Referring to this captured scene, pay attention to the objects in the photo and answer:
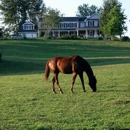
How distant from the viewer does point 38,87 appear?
15297 mm

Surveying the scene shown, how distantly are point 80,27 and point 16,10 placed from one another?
18.1 metres

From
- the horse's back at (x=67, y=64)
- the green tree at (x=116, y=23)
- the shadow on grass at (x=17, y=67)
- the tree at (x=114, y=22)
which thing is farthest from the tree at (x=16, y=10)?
the horse's back at (x=67, y=64)

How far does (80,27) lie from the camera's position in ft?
332

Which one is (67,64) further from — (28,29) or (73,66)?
(28,29)

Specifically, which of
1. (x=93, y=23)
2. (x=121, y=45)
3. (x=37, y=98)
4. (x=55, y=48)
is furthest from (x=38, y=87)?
(x=93, y=23)

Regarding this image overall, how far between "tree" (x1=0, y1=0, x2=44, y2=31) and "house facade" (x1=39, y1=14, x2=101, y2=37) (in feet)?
34.4

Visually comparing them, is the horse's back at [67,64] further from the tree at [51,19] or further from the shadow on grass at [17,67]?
the tree at [51,19]

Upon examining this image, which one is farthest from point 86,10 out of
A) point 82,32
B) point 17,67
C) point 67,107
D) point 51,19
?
point 67,107

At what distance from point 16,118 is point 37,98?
115 inches

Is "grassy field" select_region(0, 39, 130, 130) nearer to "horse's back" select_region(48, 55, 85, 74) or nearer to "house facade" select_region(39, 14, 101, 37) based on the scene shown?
"horse's back" select_region(48, 55, 85, 74)

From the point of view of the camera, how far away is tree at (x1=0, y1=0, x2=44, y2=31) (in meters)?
99.8

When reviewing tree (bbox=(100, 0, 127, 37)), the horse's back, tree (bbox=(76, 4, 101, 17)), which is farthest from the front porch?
the horse's back

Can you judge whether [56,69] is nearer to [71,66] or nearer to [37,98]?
[71,66]

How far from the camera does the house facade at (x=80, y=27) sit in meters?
99.6
